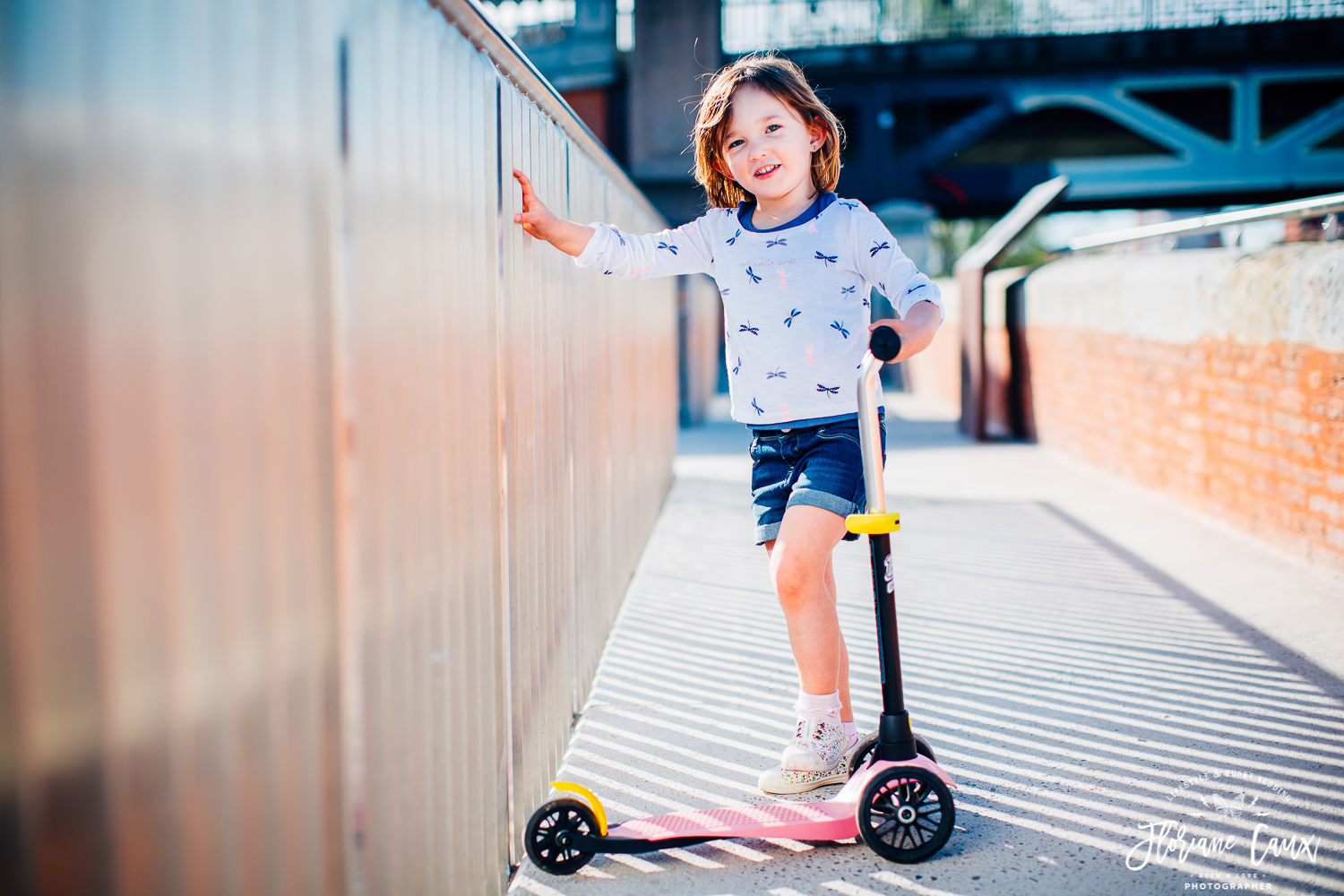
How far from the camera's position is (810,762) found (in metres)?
2.55

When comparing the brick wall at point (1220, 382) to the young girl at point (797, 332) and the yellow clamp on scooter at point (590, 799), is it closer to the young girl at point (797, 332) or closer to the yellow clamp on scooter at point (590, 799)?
the young girl at point (797, 332)

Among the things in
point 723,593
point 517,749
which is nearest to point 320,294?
point 517,749

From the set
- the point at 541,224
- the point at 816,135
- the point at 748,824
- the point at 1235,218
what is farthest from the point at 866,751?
the point at 1235,218

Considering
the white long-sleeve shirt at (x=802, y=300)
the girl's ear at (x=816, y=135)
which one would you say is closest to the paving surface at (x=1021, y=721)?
the white long-sleeve shirt at (x=802, y=300)

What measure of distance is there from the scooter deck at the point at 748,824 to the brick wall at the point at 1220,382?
10.9ft

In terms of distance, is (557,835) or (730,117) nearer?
(557,835)

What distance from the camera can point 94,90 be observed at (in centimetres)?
90

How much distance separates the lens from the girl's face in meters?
2.56

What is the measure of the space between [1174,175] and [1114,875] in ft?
68.3

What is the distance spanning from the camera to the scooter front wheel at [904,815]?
87.4 inches

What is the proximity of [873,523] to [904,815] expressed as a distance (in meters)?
0.64

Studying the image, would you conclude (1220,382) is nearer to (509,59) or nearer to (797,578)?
(797,578)

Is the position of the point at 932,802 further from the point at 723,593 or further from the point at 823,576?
the point at 723,593

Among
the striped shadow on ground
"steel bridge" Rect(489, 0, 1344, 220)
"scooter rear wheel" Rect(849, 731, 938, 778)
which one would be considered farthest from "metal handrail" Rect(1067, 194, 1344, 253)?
"steel bridge" Rect(489, 0, 1344, 220)
